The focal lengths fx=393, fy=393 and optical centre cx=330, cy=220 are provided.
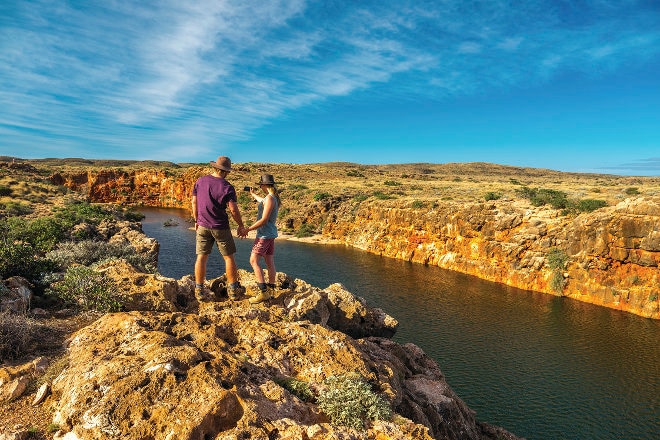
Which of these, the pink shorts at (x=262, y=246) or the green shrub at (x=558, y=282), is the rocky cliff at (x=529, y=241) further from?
the pink shorts at (x=262, y=246)

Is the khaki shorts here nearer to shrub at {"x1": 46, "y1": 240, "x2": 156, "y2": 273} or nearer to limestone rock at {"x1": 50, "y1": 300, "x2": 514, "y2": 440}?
limestone rock at {"x1": 50, "y1": 300, "x2": 514, "y2": 440}

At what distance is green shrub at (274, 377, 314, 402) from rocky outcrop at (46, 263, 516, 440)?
32mm

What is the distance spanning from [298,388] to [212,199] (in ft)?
14.2

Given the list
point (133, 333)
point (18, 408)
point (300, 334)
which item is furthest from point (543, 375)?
point (18, 408)

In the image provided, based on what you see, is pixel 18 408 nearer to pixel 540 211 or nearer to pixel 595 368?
pixel 595 368

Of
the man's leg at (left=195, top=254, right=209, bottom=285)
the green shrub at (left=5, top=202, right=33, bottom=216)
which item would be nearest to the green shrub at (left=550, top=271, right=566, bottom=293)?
the man's leg at (left=195, top=254, right=209, bottom=285)

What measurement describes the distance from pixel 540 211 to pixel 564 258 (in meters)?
5.97

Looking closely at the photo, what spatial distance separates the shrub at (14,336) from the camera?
6.03 m

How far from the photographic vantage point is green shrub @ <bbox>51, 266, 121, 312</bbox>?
26.5 feet

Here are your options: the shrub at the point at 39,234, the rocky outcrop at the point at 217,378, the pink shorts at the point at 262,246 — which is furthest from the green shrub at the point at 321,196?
the pink shorts at the point at 262,246

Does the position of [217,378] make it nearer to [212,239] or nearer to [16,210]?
[212,239]

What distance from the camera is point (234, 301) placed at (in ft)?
30.6

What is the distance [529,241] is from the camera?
1398 inches

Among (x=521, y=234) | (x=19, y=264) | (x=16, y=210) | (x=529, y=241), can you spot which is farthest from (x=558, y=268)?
(x=16, y=210)
